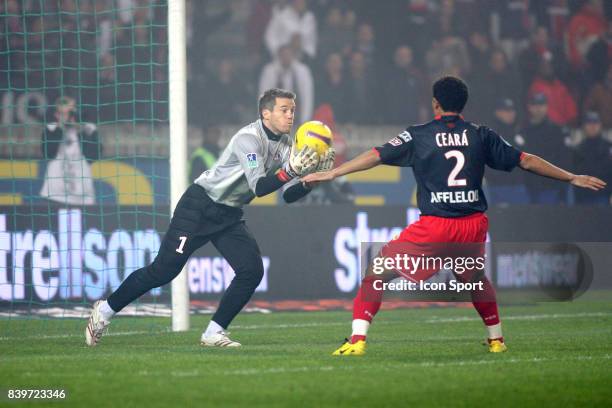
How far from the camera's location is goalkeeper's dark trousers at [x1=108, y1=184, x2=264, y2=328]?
407 inches

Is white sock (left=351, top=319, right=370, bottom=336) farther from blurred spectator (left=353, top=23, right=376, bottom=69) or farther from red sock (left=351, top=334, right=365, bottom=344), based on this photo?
blurred spectator (left=353, top=23, right=376, bottom=69)

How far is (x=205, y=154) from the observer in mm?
18766

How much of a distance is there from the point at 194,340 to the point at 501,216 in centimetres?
717

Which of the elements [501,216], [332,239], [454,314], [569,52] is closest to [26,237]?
[332,239]

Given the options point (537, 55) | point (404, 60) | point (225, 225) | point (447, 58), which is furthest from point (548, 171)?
point (537, 55)

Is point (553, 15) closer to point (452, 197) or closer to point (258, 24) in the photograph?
point (258, 24)

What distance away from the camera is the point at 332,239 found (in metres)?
16.1

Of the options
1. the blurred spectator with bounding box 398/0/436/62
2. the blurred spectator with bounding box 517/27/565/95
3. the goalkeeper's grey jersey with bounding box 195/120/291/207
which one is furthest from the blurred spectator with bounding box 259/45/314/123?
the goalkeeper's grey jersey with bounding box 195/120/291/207

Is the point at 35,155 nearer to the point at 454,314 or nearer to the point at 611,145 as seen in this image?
the point at 454,314

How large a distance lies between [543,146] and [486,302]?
10.0m

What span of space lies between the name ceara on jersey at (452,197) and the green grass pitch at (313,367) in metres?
1.16

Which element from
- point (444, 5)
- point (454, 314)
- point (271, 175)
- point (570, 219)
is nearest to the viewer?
point (271, 175)

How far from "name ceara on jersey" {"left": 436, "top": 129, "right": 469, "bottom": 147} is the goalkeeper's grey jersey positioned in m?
1.66

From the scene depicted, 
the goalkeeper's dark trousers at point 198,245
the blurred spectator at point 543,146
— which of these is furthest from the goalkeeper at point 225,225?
the blurred spectator at point 543,146
